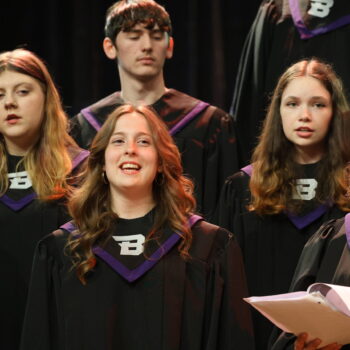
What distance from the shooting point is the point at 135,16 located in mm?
5449

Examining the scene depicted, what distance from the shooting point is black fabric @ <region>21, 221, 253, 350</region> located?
4199mm

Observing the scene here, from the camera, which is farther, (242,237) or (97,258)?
(242,237)

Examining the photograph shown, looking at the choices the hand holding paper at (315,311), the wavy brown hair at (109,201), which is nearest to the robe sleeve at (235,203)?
the wavy brown hair at (109,201)

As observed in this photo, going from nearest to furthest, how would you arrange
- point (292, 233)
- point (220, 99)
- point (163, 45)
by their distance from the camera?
point (292, 233) < point (163, 45) < point (220, 99)

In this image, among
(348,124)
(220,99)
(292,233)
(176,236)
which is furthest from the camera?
(220,99)

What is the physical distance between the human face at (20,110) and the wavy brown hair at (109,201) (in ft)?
2.14

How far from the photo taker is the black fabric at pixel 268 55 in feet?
18.9

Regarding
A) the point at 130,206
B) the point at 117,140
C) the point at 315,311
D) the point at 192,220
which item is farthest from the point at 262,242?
the point at 315,311

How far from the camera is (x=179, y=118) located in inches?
217

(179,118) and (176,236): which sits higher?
(179,118)

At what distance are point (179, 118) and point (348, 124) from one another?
118 centimetres

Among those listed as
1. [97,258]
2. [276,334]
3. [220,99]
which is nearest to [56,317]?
[97,258]

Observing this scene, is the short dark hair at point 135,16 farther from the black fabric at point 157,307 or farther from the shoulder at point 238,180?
the black fabric at point 157,307

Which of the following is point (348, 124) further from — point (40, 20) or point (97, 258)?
point (40, 20)
